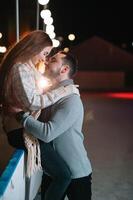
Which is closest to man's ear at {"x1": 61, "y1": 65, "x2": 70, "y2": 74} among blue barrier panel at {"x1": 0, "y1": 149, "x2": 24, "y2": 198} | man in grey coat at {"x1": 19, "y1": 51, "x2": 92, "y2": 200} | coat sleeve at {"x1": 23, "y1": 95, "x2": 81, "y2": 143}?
man in grey coat at {"x1": 19, "y1": 51, "x2": 92, "y2": 200}

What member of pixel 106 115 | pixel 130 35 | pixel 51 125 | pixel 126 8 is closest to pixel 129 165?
pixel 51 125

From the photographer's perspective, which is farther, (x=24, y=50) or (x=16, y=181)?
(x=16, y=181)

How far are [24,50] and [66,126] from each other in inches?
24.2

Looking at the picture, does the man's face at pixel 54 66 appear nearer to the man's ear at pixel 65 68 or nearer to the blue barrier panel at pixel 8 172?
the man's ear at pixel 65 68

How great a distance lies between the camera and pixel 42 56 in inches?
121

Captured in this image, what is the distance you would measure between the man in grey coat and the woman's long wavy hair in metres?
0.14

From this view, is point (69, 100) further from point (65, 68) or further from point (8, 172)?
point (8, 172)

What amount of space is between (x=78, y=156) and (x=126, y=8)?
43760 millimetres

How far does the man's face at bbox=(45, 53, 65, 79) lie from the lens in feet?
10.0

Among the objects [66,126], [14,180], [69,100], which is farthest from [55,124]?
[14,180]

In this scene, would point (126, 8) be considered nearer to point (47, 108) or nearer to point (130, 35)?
point (130, 35)

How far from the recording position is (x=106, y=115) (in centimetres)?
1420

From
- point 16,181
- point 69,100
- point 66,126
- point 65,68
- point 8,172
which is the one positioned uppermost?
point 65,68

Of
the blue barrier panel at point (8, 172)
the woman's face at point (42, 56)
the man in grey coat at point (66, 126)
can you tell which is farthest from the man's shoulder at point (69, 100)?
the blue barrier panel at point (8, 172)
